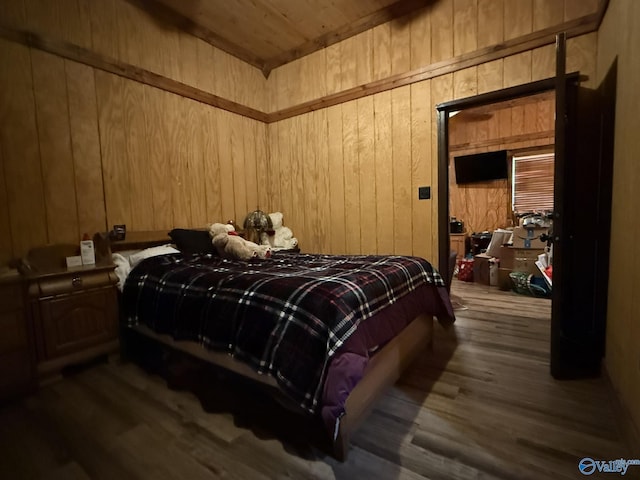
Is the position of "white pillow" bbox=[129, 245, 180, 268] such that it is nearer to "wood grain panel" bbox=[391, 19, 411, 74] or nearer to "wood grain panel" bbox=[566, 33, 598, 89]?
"wood grain panel" bbox=[391, 19, 411, 74]

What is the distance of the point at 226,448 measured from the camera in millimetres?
1353

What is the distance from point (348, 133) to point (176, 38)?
199 centimetres

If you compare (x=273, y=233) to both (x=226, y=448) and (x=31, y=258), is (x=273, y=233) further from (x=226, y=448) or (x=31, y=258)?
(x=226, y=448)

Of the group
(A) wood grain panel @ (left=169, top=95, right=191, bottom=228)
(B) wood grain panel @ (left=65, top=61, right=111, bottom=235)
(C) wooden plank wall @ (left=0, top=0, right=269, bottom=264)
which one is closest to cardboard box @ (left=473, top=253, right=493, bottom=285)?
(C) wooden plank wall @ (left=0, top=0, right=269, bottom=264)

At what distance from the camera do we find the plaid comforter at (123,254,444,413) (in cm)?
128

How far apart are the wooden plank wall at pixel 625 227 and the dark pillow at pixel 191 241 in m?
2.75

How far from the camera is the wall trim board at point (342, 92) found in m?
2.19

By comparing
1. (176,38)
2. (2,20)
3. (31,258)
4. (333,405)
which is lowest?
(333,405)

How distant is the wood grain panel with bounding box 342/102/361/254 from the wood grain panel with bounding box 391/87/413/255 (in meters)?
0.43

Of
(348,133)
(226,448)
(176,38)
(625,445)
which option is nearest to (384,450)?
(226,448)

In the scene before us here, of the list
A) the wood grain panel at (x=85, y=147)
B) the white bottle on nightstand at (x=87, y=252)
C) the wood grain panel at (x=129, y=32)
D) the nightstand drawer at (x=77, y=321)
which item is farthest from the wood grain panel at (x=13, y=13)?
the nightstand drawer at (x=77, y=321)

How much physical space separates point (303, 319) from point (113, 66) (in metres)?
2.80

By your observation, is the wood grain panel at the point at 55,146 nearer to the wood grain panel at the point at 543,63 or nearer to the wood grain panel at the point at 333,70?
the wood grain panel at the point at 333,70

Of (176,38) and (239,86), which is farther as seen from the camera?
(239,86)
